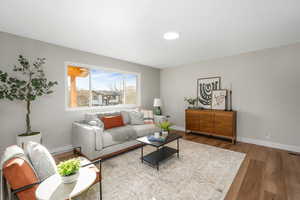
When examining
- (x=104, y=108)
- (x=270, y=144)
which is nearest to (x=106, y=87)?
(x=104, y=108)

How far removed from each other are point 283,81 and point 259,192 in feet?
9.03

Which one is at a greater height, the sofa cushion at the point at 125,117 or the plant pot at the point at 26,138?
the sofa cushion at the point at 125,117

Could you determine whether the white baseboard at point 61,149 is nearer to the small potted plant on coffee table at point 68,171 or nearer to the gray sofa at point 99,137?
the gray sofa at point 99,137

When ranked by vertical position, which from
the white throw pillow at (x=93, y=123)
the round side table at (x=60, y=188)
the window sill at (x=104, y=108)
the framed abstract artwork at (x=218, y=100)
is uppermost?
the framed abstract artwork at (x=218, y=100)

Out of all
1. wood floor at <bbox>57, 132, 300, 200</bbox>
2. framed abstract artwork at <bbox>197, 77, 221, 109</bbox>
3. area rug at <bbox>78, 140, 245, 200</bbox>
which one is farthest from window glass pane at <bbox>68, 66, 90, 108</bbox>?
framed abstract artwork at <bbox>197, 77, 221, 109</bbox>

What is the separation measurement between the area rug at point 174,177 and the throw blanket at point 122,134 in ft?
1.13

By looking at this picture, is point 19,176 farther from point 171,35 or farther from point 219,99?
point 219,99

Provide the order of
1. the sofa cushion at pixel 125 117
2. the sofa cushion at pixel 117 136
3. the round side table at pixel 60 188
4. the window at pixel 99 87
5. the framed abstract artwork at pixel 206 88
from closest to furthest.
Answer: the round side table at pixel 60 188, the sofa cushion at pixel 117 136, the window at pixel 99 87, the sofa cushion at pixel 125 117, the framed abstract artwork at pixel 206 88

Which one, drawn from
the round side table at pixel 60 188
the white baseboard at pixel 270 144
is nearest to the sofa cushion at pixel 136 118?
the round side table at pixel 60 188

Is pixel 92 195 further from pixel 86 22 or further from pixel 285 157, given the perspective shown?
pixel 285 157

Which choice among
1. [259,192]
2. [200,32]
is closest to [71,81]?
[200,32]

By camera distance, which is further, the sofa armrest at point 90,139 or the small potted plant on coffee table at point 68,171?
the sofa armrest at point 90,139

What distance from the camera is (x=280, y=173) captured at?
2.20 meters

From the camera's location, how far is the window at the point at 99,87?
11.0 ft
